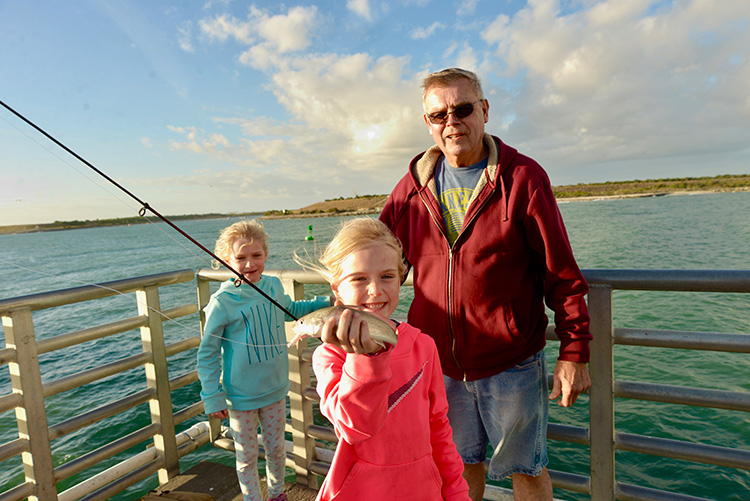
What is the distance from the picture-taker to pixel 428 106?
2.21m

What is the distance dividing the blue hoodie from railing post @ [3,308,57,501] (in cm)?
90

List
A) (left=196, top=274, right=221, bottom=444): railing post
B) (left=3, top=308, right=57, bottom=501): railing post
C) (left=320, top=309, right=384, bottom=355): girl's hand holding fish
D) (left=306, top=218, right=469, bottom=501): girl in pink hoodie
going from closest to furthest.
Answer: (left=320, top=309, right=384, bottom=355): girl's hand holding fish → (left=306, top=218, right=469, bottom=501): girl in pink hoodie → (left=3, top=308, right=57, bottom=501): railing post → (left=196, top=274, right=221, bottom=444): railing post

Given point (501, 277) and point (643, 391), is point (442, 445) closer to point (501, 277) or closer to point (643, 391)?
point (501, 277)

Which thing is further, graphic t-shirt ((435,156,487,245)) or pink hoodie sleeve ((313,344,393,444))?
graphic t-shirt ((435,156,487,245))

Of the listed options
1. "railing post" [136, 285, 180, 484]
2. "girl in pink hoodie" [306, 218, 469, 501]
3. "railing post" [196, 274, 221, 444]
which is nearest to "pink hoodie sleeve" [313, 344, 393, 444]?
"girl in pink hoodie" [306, 218, 469, 501]

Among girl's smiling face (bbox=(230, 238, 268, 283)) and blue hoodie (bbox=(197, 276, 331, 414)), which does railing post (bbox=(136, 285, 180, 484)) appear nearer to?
blue hoodie (bbox=(197, 276, 331, 414))

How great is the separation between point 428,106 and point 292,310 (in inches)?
57.2

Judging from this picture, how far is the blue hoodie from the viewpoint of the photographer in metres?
2.49

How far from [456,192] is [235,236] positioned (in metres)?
1.32

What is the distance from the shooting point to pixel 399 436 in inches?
59.5

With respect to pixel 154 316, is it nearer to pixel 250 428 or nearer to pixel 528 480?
pixel 250 428

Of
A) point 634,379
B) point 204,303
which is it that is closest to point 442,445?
point 204,303

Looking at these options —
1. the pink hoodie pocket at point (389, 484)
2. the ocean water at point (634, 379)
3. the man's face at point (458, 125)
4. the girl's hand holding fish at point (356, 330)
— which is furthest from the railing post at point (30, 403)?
the man's face at point (458, 125)

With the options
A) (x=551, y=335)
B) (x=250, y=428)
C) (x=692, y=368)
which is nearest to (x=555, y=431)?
(x=551, y=335)
